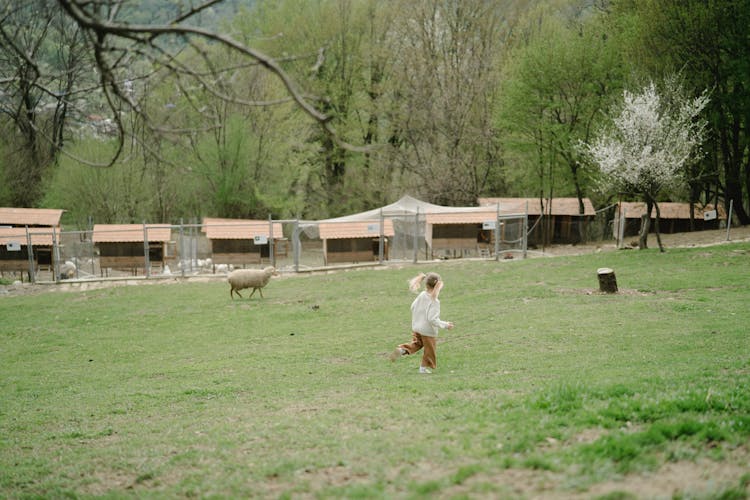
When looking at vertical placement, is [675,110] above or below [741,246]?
above

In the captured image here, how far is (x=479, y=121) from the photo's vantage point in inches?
1761

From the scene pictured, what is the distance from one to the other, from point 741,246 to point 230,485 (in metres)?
26.1

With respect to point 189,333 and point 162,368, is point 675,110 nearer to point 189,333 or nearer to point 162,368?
point 189,333

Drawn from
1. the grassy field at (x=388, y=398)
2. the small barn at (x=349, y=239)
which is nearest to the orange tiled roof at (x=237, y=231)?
the small barn at (x=349, y=239)

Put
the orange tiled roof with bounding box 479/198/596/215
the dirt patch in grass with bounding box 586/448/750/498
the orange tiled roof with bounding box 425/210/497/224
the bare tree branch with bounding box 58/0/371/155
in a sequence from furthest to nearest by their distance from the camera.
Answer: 1. the orange tiled roof with bounding box 479/198/596/215
2. the orange tiled roof with bounding box 425/210/497/224
3. the dirt patch in grass with bounding box 586/448/750/498
4. the bare tree branch with bounding box 58/0/371/155

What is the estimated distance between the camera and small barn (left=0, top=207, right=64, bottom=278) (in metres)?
30.6

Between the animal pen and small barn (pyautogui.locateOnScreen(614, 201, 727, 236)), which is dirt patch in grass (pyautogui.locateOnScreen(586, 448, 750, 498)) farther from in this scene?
small barn (pyautogui.locateOnScreen(614, 201, 727, 236))

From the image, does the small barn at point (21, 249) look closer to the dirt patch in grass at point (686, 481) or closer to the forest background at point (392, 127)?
the forest background at point (392, 127)

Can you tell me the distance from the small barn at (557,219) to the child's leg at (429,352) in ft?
96.3

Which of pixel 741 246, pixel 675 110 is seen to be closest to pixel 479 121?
pixel 675 110

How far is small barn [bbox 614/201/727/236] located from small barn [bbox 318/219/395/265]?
15.5m

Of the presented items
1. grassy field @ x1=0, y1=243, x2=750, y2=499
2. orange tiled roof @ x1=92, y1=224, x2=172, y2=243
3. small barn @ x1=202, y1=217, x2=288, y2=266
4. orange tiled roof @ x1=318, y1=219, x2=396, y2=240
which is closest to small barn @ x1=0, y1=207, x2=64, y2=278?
orange tiled roof @ x1=92, y1=224, x2=172, y2=243

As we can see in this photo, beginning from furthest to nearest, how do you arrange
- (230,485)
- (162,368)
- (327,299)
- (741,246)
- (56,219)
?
(56,219) → (741,246) → (327,299) → (162,368) → (230,485)

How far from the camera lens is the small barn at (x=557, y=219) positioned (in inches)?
1572
